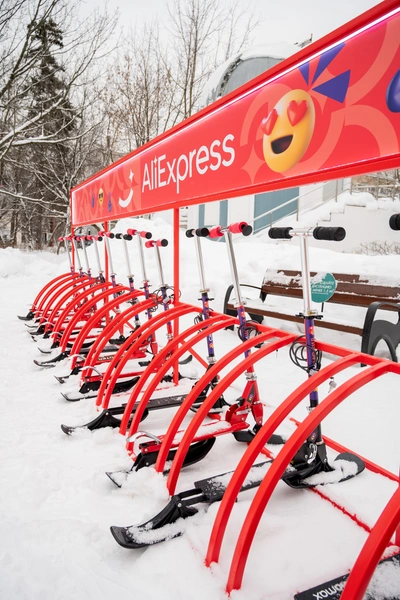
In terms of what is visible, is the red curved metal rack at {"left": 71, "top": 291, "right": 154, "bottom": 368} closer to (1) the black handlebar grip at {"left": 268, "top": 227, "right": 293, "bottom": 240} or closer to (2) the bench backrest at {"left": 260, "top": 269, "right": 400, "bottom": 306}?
(1) the black handlebar grip at {"left": 268, "top": 227, "right": 293, "bottom": 240}

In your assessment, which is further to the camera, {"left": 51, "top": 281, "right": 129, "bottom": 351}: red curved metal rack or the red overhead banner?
{"left": 51, "top": 281, "right": 129, "bottom": 351}: red curved metal rack

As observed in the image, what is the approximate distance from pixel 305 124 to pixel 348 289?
253cm

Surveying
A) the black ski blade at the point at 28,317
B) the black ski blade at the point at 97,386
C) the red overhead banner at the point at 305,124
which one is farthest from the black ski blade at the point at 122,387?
the black ski blade at the point at 28,317

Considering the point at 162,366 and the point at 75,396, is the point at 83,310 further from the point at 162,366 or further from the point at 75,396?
the point at 162,366

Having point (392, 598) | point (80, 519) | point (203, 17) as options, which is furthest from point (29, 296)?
point (203, 17)

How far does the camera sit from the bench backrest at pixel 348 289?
374 cm

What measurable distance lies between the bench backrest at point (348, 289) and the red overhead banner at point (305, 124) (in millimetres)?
1960

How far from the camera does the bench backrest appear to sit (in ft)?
12.3

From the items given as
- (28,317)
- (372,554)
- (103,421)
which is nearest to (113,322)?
(103,421)

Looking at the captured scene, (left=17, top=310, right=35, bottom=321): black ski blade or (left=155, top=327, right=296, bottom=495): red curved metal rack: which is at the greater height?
(left=155, top=327, right=296, bottom=495): red curved metal rack

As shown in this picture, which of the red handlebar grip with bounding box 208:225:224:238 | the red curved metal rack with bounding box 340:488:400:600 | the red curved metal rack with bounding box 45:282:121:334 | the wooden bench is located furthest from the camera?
the red curved metal rack with bounding box 45:282:121:334

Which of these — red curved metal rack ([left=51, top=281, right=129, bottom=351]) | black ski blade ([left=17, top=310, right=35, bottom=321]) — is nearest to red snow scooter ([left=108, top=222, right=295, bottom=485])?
red curved metal rack ([left=51, top=281, right=129, bottom=351])

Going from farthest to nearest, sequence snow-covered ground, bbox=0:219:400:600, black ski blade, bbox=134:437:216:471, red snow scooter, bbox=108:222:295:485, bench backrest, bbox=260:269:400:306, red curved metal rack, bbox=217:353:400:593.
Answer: bench backrest, bbox=260:269:400:306
black ski blade, bbox=134:437:216:471
red snow scooter, bbox=108:222:295:485
snow-covered ground, bbox=0:219:400:600
red curved metal rack, bbox=217:353:400:593

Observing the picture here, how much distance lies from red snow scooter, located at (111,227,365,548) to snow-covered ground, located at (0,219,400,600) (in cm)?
5
